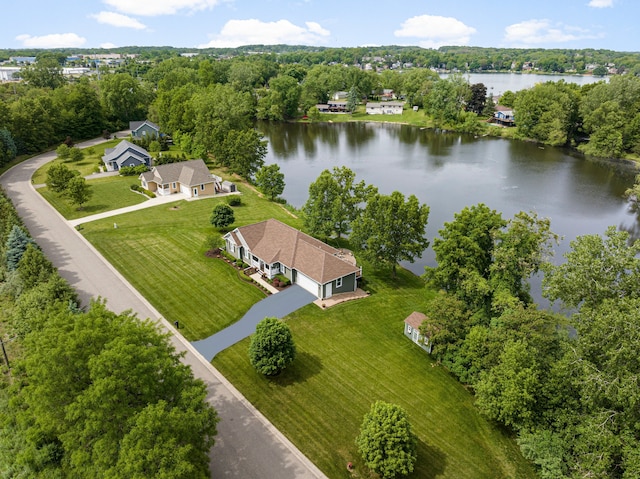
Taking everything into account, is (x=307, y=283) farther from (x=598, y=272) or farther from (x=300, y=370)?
(x=598, y=272)

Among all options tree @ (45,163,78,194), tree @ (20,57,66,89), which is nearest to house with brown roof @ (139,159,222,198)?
tree @ (45,163,78,194)

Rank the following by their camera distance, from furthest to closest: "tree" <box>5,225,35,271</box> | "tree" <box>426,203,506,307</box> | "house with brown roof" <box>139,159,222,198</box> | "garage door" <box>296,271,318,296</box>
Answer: "house with brown roof" <box>139,159,222,198</box>, "tree" <box>5,225,35,271</box>, "garage door" <box>296,271,318,296</box>, "tree" <box>426,203,506,307</box>

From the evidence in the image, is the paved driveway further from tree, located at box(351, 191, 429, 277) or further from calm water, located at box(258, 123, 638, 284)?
calm water, located at box(258, 123, 638, 284)

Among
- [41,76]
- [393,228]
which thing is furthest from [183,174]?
[41,76]

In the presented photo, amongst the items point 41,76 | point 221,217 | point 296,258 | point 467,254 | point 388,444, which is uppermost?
point 41,76

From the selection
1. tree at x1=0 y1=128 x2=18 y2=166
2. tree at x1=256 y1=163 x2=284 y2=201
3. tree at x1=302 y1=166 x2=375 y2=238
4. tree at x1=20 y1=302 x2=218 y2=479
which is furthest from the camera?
tree at x1=0 y1=128 x2=18 y2=166

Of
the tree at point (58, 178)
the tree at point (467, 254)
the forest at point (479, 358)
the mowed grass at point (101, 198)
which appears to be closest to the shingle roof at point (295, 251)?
the forest at point (479, 358)

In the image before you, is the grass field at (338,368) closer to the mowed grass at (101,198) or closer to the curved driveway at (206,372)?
the curved driveway at (206,372)
